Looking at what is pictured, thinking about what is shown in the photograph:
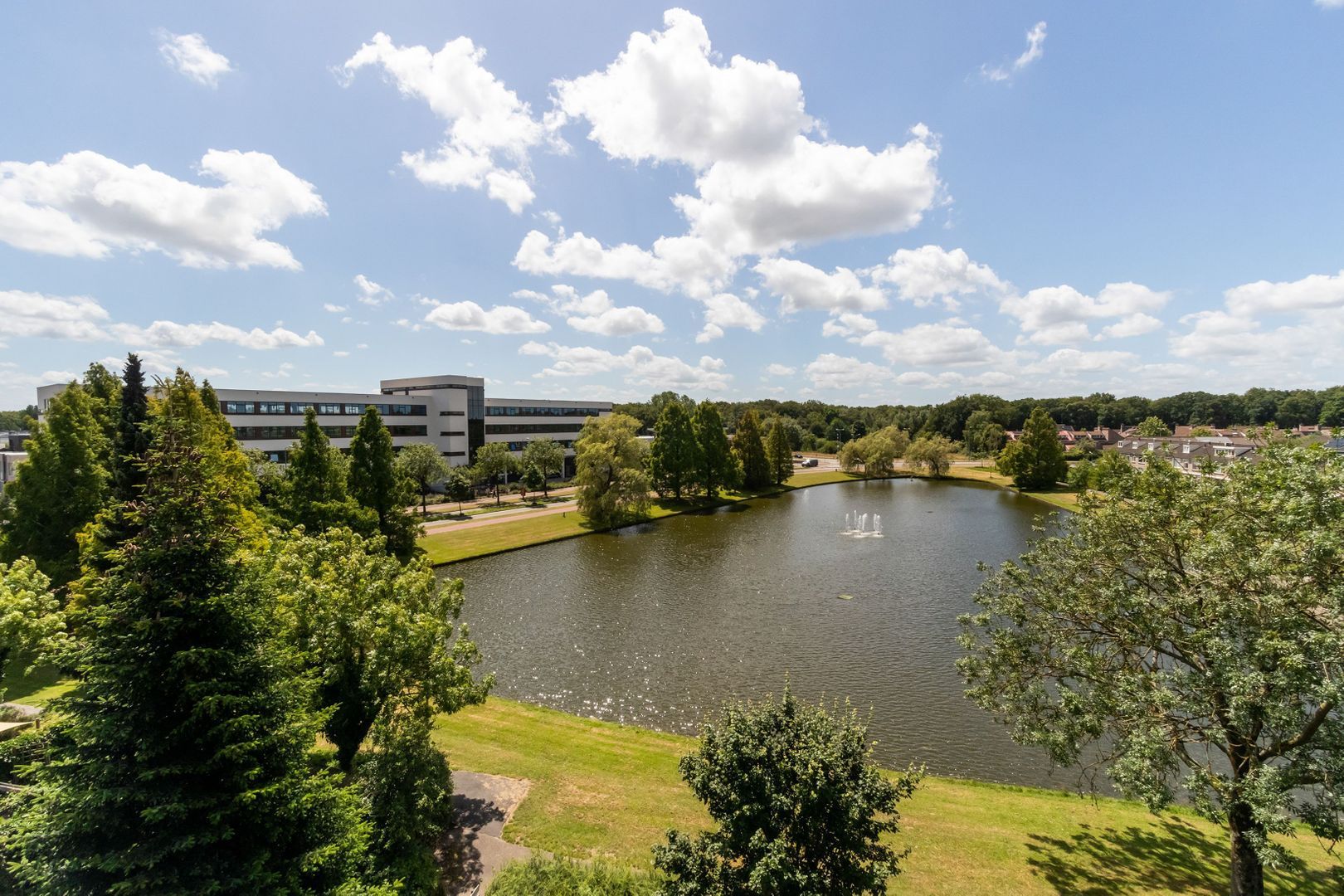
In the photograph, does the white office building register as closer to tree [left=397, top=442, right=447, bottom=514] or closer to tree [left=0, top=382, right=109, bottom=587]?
tree [left=397, top=442, right=447, bottom=514]

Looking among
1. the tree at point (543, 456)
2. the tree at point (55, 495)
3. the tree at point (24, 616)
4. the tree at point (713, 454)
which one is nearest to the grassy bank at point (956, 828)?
the tree at point (24, 616)

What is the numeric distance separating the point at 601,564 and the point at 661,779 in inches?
922

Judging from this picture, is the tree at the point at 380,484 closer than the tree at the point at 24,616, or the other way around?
the tree at the point at 24,616

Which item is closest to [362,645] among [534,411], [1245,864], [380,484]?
[1245,864]

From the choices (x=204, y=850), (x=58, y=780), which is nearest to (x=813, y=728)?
(x=204, y=850)

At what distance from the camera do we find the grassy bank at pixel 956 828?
433 inches

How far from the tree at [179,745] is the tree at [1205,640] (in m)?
12.7

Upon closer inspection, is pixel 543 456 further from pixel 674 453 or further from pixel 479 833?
pixel 479 833

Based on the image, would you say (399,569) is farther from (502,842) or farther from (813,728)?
(813,728)

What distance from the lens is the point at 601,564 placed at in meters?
37.7

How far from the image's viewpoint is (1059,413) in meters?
160

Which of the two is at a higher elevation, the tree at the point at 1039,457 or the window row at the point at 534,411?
the window row at the point at 534,411

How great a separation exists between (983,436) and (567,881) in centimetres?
12547

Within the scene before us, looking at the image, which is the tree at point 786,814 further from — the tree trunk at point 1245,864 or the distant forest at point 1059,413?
the distant forest at point 1059,413
